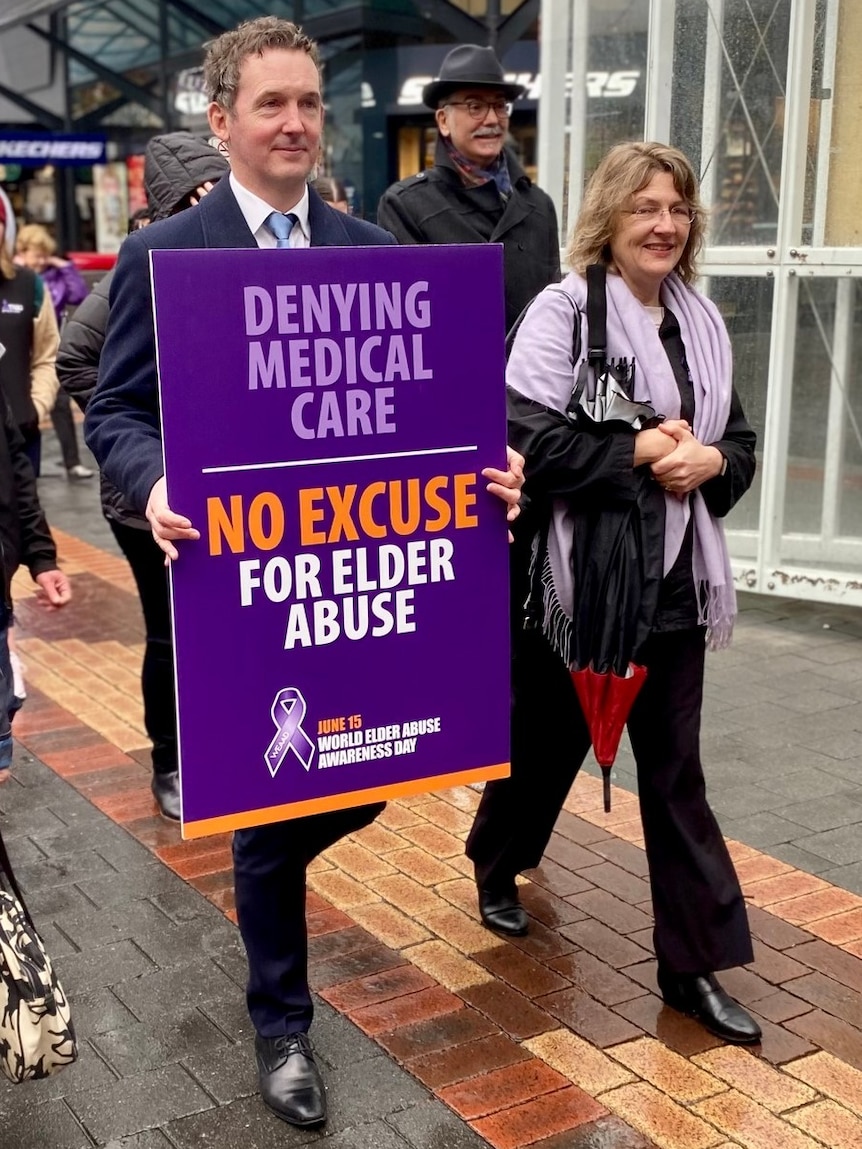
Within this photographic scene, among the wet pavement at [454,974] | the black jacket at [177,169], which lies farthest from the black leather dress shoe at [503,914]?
the black jacket at [177,169]

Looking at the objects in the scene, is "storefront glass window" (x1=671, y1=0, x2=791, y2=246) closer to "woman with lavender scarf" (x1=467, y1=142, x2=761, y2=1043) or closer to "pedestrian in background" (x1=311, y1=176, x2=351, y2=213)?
"pedestrian in background" (x1=311, y1=176, x2=351, y2=213)

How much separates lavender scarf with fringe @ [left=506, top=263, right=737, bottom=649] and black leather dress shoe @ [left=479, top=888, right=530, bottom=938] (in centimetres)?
95

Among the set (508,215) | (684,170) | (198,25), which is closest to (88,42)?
(198,25)

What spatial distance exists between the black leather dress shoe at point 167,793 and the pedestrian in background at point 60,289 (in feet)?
23.6

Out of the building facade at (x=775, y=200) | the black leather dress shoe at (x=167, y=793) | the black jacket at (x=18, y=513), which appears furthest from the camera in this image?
the building facade at (x=775, y=200)

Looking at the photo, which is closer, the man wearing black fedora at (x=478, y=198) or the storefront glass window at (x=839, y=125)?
the man wearing black fedora at (x=478, y=198)

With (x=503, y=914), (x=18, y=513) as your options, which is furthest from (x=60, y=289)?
(x=503, y=914)

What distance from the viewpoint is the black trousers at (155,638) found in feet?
15.8

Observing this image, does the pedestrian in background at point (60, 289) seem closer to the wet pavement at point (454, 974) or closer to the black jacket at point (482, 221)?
the wet pavement at point (454, 974)

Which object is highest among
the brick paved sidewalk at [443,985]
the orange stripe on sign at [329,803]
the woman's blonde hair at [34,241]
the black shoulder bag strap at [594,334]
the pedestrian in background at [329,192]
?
the pedestrian in background at [329,192]

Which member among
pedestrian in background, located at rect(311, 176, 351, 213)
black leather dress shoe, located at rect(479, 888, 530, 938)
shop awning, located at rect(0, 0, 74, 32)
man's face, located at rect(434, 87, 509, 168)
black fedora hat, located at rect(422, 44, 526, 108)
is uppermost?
shop awning, located at rect(0, 0, 74, 32)

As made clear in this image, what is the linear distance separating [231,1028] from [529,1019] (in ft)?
2.34

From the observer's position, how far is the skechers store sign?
1886 centimetres

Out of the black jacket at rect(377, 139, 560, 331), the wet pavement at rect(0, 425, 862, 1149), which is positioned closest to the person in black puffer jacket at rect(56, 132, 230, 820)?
the wet pavement at rect(0, 425, 862, 1149)
